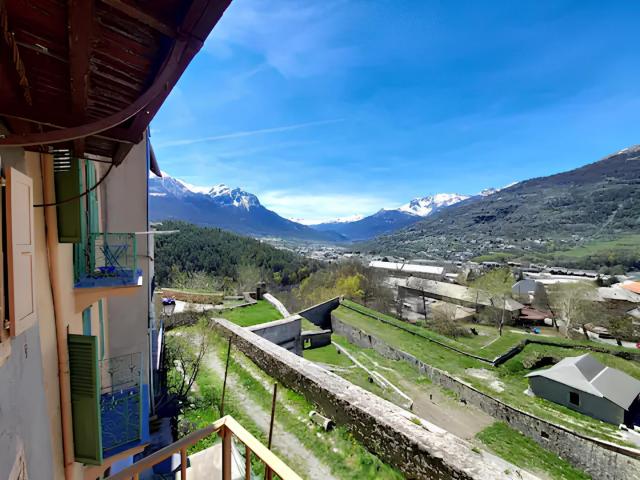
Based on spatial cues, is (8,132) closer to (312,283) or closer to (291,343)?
(291,343)

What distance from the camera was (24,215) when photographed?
1891mm

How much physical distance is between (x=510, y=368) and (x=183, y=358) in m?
21.4

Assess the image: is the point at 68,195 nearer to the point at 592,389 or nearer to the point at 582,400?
the point at 592,389

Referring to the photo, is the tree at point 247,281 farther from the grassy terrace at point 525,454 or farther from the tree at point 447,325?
the grassy terrace at point 525,454

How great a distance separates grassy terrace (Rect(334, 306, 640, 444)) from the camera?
14.4 m

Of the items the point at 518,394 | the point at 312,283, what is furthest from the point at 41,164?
the point at 312,283

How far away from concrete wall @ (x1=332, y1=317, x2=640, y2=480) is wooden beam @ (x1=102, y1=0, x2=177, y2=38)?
18.6 metres

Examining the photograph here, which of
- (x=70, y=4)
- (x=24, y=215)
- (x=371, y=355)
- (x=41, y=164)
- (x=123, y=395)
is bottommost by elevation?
(x=371, y=355)

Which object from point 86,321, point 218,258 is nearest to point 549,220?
point 218,258

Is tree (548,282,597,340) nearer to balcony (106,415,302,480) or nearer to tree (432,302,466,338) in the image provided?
tree (432,302,466,338)

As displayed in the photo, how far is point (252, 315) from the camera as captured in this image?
1939 cm

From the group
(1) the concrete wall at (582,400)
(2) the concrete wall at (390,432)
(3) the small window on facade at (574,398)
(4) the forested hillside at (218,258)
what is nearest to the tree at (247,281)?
(4) the forested hillside at (218,258)

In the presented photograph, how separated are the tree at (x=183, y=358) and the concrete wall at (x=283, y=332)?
10.0ft

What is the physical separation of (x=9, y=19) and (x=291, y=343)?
691 inches
